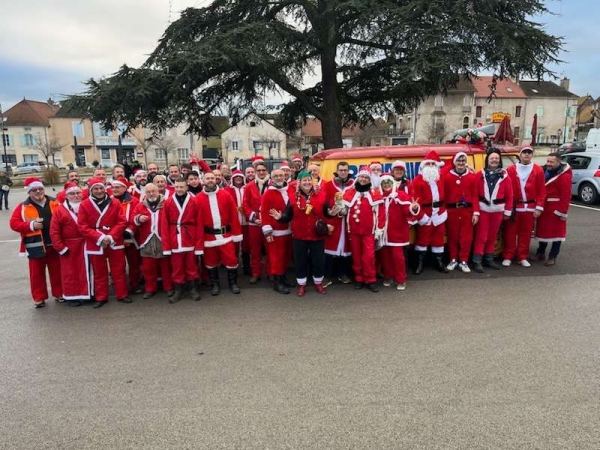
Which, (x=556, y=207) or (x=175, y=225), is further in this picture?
(x=556, y=207)

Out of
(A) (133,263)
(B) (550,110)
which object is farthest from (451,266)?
(B) (550,110)

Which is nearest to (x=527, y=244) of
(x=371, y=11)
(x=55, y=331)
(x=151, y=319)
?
(x=151, y=319)

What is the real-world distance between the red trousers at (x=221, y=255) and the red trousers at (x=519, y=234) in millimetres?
4538

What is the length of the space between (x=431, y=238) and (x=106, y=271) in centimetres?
488

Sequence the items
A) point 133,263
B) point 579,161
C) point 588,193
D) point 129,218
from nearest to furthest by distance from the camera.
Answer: point 129,218
point 133,263
point 588,193
point 579,161

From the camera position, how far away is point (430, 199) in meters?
6.53

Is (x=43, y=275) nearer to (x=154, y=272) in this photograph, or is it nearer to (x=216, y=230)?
(x=154, y=272)

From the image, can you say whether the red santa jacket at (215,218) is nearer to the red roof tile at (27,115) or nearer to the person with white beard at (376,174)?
the person with white beard at (376,174)

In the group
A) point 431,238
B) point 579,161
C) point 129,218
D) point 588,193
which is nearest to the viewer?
point 129,218

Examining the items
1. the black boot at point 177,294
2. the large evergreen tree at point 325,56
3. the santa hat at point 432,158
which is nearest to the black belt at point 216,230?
the black boot at point 177,294

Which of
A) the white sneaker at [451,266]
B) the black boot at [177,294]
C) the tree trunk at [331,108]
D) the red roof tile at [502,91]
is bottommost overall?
the black boot at [177,294]

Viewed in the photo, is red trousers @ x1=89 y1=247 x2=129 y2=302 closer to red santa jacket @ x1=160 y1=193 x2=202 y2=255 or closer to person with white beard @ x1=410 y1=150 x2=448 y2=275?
red santa jacket @ x1=160 y1=193 x2=202 y2=255

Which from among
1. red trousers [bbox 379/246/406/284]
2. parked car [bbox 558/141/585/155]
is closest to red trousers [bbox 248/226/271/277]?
red trousers [bbox 379/246/406/284]

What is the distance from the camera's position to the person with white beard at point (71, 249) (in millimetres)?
5613
